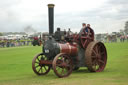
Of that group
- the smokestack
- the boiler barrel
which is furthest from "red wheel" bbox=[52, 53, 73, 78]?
the smokestack

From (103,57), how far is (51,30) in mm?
2890

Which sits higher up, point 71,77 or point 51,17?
point 51,17

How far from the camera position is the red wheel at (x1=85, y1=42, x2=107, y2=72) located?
8.99 m

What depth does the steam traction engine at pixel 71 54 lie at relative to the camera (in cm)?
837

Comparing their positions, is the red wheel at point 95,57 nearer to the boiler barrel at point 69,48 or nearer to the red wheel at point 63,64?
the boiler barrel at point 69,48

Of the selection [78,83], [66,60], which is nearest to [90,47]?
[66,60]

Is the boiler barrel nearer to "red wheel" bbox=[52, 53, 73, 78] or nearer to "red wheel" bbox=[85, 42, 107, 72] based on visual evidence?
"red wheel" bbox=[52, 53, 73, 78]

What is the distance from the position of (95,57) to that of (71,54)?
1034mm

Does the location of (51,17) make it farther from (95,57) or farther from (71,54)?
(95,57)

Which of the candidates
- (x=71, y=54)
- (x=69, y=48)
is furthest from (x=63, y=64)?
(x=71, y=54)

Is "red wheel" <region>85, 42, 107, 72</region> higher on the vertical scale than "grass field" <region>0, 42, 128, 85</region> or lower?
higher

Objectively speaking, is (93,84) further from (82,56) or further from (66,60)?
(82,56)

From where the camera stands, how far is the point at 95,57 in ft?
31.0

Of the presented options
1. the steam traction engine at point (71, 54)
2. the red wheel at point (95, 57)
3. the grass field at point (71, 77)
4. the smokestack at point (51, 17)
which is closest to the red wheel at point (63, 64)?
the steam traction engine at point (71, 54)
